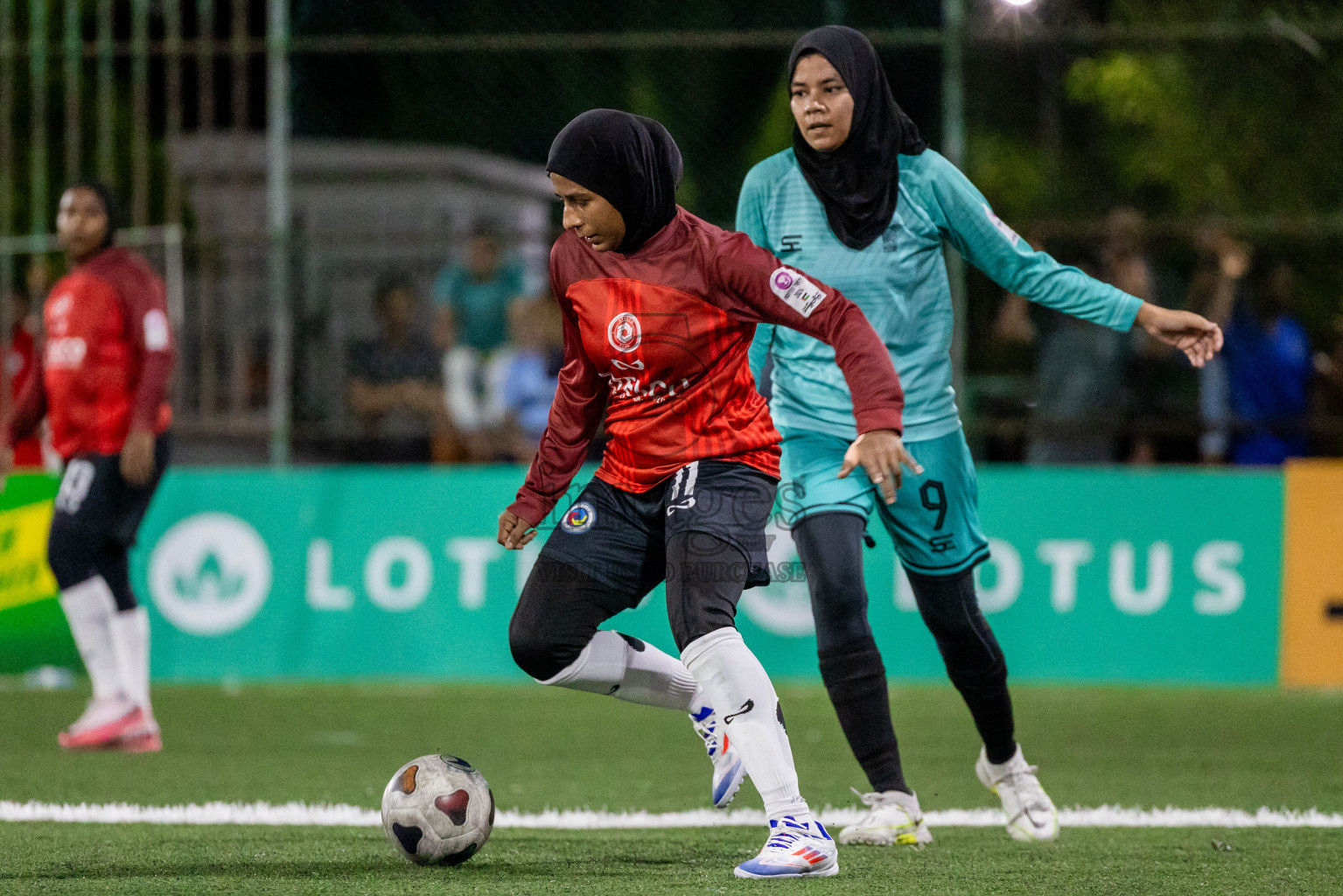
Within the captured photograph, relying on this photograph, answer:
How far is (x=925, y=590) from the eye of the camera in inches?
213

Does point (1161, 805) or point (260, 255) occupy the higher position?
point (260, 255)

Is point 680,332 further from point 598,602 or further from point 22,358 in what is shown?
point 22,358

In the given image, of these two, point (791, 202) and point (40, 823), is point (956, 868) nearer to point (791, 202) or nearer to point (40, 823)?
point (791, 202)

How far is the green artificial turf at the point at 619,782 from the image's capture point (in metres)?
4.61

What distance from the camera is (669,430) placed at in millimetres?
4797

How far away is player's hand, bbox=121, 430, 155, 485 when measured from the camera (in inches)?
307

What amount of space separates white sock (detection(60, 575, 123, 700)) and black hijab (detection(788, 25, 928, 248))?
13.6 feet

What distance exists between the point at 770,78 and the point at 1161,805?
8509 millimetres

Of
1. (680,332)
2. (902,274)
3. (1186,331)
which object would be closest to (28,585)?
(902,274)

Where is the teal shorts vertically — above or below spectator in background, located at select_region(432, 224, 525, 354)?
below

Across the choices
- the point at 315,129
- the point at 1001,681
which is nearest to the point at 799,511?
the point at 1001,681

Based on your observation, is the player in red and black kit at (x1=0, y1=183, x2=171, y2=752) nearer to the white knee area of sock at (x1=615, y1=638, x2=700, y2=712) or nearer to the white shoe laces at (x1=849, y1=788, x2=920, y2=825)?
the white knee area of sock at (x1=615, y1=638, x2=700, y2=712)

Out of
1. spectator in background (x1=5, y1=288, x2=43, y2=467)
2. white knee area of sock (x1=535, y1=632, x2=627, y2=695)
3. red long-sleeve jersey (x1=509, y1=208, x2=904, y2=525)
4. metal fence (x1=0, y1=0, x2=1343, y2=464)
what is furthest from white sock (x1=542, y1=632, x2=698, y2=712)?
spectator in background (x1=5, y1=288, x2=43, y2=467)

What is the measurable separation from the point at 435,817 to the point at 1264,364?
24.5 ft
